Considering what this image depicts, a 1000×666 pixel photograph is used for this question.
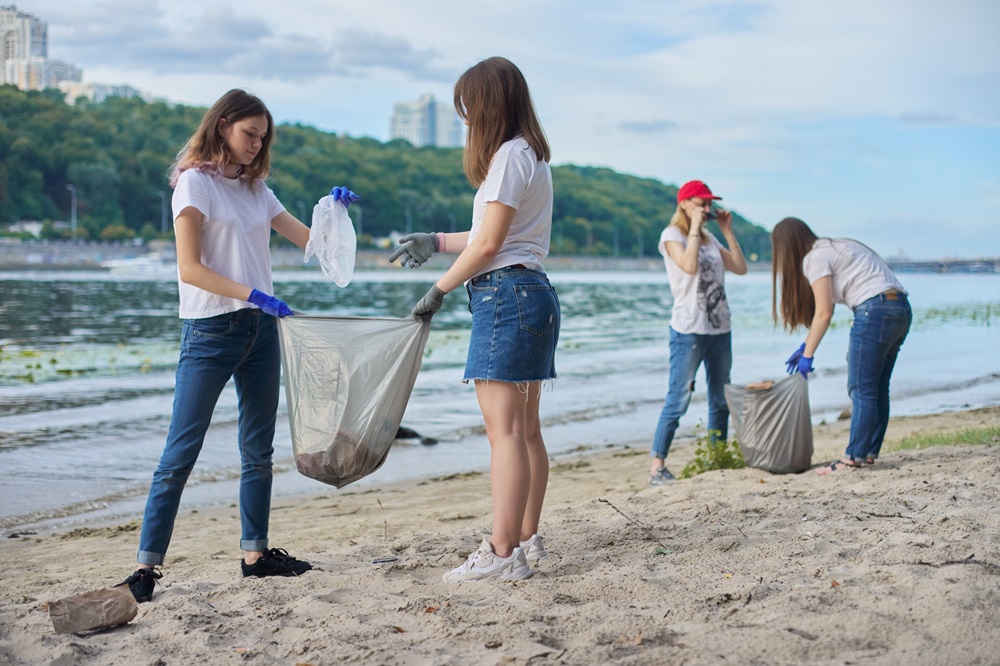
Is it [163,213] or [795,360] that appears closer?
[795,360]

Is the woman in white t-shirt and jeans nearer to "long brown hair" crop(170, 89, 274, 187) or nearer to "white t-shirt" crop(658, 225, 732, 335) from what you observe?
"long brown hair" crop(170, 89, 274, 187)

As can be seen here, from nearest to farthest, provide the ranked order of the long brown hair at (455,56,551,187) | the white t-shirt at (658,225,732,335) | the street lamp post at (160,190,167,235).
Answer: the long brown hair at (455,56,551,187) < the white t-shirt at (658,225,732,335) < the street lamp post at (160,190,167,235)

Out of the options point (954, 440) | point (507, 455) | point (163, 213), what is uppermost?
point (163, 213)

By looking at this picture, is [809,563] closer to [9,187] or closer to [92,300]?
[92,300]

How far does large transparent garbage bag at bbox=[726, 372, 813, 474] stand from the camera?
17.4 ft

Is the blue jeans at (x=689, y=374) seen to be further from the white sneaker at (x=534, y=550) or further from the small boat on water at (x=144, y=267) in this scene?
the small boat on water at (x=144, y=267)

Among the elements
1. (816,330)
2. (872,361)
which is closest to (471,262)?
(816,330)

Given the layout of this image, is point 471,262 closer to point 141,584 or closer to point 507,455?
point 507,455

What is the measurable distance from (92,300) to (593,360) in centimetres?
2492

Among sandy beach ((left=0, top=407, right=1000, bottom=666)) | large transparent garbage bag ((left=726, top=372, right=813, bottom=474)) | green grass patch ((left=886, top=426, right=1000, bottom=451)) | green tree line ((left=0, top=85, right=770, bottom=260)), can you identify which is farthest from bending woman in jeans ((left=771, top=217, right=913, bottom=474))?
green tree line ((left=0, top=85, right=770, bottom=260))

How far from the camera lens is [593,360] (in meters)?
16.8

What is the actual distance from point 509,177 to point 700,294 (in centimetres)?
290

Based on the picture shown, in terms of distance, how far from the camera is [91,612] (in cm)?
287

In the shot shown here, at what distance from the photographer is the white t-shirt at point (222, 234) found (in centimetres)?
322
